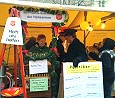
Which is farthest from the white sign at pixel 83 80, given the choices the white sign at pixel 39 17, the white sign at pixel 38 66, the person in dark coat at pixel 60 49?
the white sign at pixel 39 17

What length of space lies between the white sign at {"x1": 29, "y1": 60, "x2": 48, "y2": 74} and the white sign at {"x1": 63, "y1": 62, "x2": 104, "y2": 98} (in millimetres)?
540

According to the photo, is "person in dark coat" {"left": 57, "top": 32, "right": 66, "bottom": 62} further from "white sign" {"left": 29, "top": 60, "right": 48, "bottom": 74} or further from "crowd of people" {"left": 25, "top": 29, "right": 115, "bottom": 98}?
"white sign" {"left": 29, "top": 60, "right": 48, "bottom": 74}

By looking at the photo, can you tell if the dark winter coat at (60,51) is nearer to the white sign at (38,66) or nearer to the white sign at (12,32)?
the white sign at (38,66)

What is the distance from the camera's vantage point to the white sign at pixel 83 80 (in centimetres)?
526

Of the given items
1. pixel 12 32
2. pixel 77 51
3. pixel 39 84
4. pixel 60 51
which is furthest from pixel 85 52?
pixel 12 32

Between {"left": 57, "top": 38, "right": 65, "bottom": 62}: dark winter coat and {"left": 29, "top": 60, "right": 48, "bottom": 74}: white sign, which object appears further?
{"left": 57, "top": 38, "right": 65, "bottom": 62}: dark winter coat

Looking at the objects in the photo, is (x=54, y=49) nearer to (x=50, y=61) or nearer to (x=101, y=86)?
(x=50, y=61)

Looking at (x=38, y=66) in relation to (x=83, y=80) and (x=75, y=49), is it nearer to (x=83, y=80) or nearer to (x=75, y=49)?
(x=75, y=49)

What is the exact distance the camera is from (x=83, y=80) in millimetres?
5434

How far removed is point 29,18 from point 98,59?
1808 mm

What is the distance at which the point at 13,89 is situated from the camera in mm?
4816

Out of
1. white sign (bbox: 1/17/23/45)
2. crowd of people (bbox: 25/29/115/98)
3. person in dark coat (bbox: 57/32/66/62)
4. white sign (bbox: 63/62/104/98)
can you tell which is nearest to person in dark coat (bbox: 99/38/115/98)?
crowd of people (bbox: 25/29/115/98)

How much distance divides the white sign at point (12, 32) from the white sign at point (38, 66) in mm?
846

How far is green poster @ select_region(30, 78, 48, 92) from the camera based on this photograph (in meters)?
5.50
